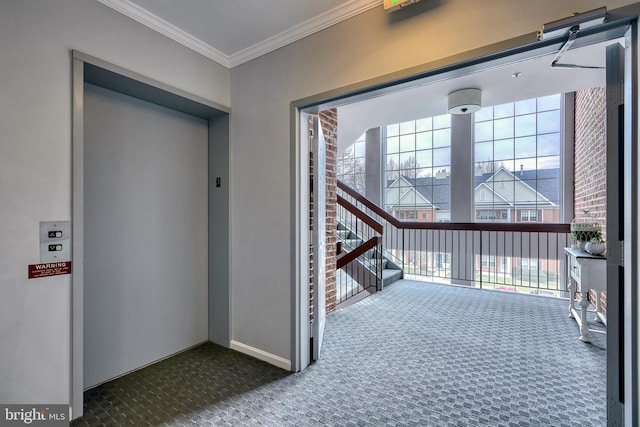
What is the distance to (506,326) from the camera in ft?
10.2

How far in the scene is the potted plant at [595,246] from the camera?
2.74 m

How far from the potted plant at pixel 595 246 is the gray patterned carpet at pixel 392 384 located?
0.81 meters

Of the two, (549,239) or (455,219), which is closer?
(549,239)

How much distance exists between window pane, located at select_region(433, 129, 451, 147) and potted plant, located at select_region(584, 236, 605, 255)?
12.2 ft

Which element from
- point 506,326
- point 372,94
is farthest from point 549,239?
point 372,94

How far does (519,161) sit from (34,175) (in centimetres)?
667

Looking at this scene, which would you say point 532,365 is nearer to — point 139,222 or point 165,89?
point 139,222

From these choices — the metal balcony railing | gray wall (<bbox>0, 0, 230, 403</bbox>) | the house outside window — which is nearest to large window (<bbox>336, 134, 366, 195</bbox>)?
the metal balcony railing

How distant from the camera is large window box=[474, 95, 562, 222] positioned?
5.30 meters

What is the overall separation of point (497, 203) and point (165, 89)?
5.83m

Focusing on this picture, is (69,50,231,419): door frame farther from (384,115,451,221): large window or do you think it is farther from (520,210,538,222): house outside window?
(520,210,538,222): house outside window

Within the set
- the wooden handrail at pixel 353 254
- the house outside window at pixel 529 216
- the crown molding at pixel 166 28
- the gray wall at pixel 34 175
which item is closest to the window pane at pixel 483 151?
the house outside window at pixel 529 216

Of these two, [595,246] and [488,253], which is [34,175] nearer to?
[595,246]

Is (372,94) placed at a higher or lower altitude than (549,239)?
higher
